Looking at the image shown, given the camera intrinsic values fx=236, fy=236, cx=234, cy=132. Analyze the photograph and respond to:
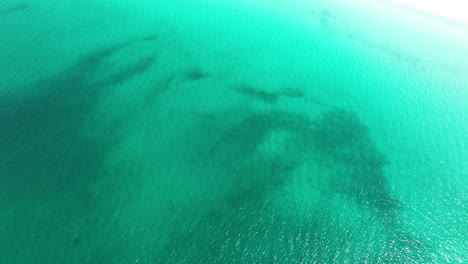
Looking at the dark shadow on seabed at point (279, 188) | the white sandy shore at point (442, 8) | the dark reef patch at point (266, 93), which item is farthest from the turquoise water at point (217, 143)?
the white sandy shore at point (442, 8)

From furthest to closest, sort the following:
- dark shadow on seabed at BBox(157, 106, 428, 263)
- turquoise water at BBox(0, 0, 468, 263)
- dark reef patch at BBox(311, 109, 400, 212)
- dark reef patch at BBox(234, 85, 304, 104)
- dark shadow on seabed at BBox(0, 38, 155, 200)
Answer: dark reef patch at BBox(234, 85, 304, 104) < dark reef patch at BBox(311, 109, 400, 212) < dark shadow on seabed at BBox(0, 38, 155, 200) < turquoise water at BBox(0, 0, 468, 263) < dark shadow on seabed at BBox(157, 106, 428, 263)

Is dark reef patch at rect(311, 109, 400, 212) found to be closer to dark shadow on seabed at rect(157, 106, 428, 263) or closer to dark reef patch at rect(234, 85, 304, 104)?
dark shadow on seabed at rect(157, 106, 428, 263)

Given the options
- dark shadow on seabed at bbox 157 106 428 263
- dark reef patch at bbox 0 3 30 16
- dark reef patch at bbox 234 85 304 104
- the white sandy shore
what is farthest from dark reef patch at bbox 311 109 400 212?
the white sandy shore

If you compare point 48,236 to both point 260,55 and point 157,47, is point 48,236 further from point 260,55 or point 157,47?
point 260,55

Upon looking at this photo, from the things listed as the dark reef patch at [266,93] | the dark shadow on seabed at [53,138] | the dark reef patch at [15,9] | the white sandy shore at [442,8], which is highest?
the white sandy shore at [442,8]

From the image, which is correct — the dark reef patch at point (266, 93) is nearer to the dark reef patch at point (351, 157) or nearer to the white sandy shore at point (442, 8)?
the dark reef patch at point (351, 157)

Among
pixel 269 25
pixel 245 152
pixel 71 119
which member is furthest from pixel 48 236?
pixel 269 25
